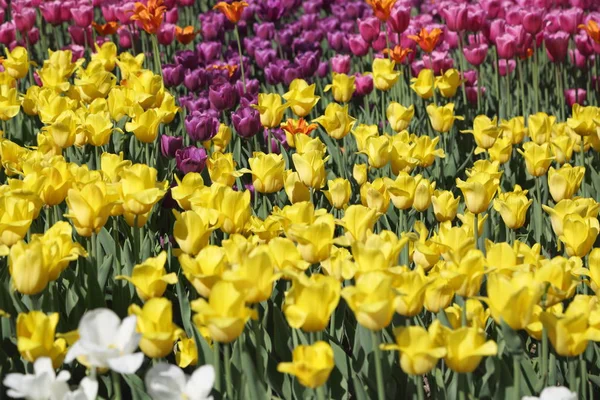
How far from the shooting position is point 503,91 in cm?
576

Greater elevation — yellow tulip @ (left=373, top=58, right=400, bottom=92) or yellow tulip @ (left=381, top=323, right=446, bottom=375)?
yellow tulip @ (left=381, top=323, right=446, bottom=375)

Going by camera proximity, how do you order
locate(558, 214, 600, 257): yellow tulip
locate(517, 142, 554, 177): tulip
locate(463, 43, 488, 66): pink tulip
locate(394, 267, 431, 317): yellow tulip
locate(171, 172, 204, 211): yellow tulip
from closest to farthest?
locate(394, 267, 431, 317): yellow tulip → locate(558, 214, 600, 257): yellow tulip → locate(171, 172, 204, 211): yellow tulip → locate(517, 142, 554, 177): tulip → locate(463, 43, 488, 66): pink tulip

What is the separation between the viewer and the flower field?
6.23 ft

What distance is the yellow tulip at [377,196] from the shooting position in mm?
2830

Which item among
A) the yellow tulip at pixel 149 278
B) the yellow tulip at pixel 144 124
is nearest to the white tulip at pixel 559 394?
the yellow tulip at pixel 149 278

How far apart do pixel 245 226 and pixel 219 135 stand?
4.35 ft

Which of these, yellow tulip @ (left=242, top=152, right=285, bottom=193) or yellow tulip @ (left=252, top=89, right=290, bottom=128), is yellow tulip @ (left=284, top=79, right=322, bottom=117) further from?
yellow tulip @ (left=242, top=152, right=285, bottom=193)

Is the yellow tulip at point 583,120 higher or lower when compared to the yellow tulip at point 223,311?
lower

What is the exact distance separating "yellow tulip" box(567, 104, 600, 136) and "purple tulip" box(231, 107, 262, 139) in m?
1.35

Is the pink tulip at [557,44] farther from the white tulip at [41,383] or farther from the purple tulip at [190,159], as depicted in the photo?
the white tulip at [41,383]

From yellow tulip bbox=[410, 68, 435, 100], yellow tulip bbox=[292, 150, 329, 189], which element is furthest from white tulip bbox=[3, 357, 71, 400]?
yellow tulip bbox=[410, 68, 435, 100]

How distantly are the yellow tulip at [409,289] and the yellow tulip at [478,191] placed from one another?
2.47 ft

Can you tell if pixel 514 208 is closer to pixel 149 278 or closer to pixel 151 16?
pixel 149 278

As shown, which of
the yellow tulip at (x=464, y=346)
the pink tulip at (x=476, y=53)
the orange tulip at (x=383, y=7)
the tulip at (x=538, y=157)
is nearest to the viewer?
the yellow tulip at (x=464, y=346)
